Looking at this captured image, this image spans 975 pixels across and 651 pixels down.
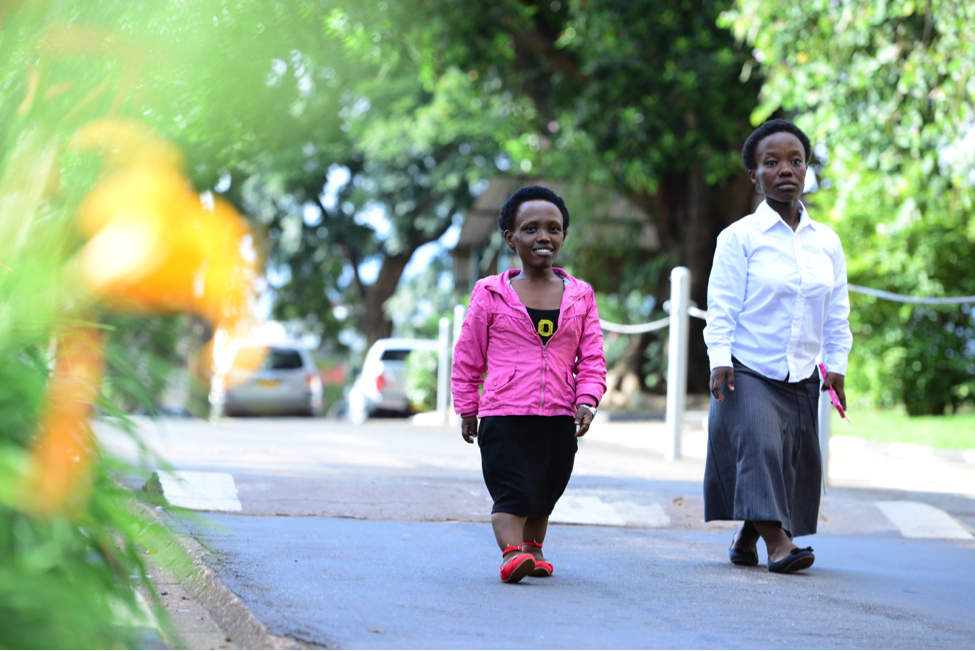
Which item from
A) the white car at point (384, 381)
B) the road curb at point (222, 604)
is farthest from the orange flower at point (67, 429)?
the white car at point (384, 381)

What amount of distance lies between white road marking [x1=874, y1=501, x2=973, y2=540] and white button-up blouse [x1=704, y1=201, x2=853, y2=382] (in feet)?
6.68

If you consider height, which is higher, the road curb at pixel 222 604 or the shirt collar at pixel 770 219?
the shirt collar at pixel 770 219

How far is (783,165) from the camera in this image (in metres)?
4.72

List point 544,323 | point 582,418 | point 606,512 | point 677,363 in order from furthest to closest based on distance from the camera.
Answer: point 677,363
point 606,512
point 544,323
point 582,418

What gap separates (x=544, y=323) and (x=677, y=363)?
4.97m

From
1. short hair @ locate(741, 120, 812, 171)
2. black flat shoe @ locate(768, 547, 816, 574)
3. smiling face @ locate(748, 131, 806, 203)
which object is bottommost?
black flat shoe @ locate(768, 547, 816, 574)

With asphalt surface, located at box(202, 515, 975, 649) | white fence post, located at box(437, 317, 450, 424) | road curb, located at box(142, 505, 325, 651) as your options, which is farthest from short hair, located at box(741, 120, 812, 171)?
white fence post, located at box(437, 317, 450, 424)

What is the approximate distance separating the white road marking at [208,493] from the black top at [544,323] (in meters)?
1.90

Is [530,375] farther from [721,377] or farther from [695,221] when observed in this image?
[695,221]

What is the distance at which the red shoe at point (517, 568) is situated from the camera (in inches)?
154

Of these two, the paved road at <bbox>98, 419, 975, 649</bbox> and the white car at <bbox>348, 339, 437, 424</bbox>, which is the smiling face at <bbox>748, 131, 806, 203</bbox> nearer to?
the paved road at <bbox>98, 419, 975, 649</bbox>

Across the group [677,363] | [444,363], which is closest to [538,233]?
[677,363]

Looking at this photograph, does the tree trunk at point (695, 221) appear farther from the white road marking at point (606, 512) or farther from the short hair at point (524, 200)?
the short hair at point (524, 200)

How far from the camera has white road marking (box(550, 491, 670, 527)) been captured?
6086 mm
